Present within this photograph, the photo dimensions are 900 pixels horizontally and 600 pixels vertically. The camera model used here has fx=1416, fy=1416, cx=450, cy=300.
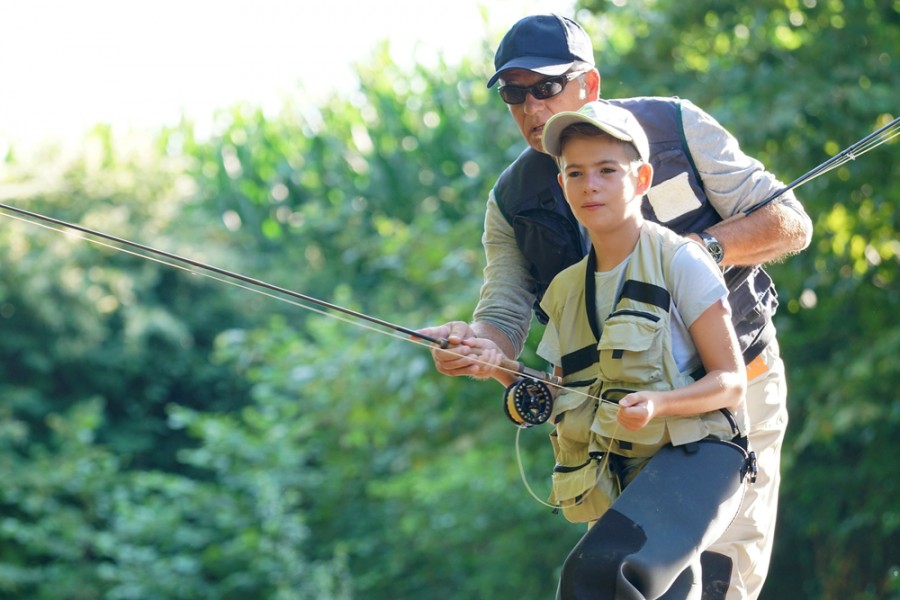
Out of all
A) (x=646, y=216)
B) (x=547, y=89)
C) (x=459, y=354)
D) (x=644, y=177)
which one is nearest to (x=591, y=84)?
(x=547, y=89)

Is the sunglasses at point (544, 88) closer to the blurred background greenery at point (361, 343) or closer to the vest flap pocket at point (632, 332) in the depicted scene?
the vest flap pocket at point (632, 332)

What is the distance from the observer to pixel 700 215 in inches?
117

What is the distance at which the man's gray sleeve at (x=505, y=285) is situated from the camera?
10.4ft

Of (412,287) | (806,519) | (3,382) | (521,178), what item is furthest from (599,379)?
(3,382)

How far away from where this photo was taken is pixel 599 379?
8.57ft

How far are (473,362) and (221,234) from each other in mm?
10610

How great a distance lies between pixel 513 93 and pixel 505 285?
1.52ft

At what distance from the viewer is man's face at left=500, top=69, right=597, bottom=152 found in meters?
2.94

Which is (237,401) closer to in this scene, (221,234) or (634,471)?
(221,234)

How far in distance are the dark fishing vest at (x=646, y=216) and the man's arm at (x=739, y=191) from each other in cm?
2

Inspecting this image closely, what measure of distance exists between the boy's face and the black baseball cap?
0.39 m

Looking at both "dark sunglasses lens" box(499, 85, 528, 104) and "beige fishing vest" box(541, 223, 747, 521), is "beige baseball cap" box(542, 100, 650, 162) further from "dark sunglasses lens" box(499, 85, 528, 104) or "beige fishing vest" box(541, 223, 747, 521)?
"dark sunglasses lens" box(499, 85, 528, 104)

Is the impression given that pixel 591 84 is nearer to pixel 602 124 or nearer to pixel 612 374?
pixel 602 124

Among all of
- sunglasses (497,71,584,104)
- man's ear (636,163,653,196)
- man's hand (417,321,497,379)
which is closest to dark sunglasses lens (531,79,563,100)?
sunglasses (497,71,584,104)
